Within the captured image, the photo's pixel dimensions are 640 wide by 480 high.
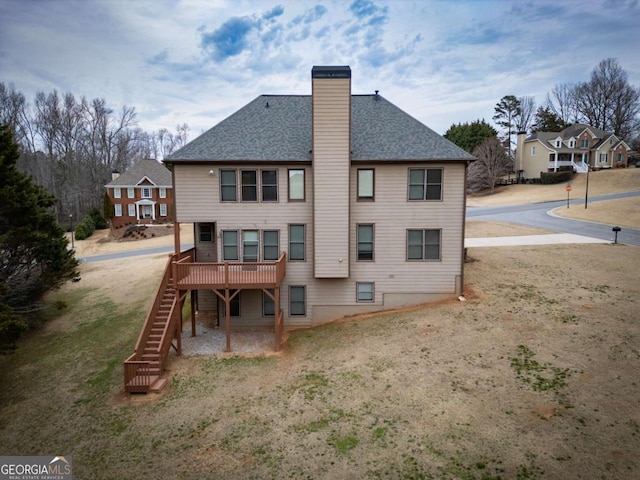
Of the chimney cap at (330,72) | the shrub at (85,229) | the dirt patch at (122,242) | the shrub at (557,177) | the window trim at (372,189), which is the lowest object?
the dirt patch at (122,242)

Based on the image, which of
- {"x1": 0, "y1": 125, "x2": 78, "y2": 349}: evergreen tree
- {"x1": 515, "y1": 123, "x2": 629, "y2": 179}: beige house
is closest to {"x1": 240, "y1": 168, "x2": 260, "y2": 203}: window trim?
{"x1": 0, "y1": 125, "x2": 78, "y2": 349}: evergreen tree

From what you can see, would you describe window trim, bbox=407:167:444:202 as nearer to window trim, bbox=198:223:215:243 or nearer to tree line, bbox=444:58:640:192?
window trim, bbox=198:223:215:243

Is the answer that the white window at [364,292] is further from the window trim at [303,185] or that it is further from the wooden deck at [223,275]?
the window trim at [303,185]

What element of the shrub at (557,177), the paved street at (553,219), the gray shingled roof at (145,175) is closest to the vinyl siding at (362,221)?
the paved street at (553,219)

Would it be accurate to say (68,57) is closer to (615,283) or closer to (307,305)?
(307,305)

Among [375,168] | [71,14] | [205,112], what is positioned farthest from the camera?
[205,112]

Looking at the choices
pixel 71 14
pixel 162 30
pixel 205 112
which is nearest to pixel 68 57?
pixel 71 14

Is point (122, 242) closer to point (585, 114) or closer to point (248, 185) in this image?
point (248, 185)
